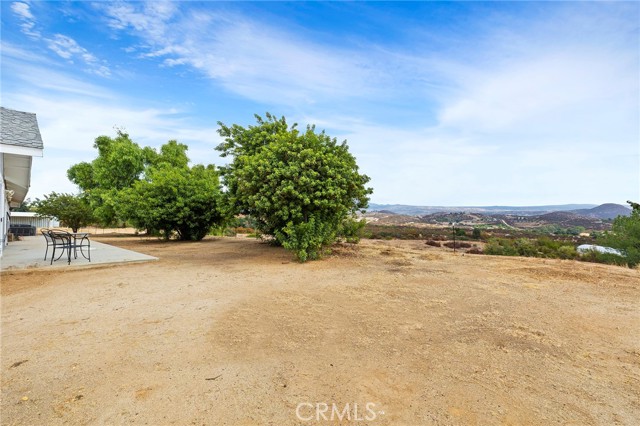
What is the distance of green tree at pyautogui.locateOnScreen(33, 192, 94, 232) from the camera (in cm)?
2284

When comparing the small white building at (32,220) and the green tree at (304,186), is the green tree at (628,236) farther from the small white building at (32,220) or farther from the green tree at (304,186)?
the small white building at (32,220)

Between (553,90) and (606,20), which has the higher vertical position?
(606,20)

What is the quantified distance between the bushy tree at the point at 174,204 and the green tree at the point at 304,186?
606 cm

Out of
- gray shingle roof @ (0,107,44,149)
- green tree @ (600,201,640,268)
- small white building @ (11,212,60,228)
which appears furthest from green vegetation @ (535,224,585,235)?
Answer: small white building @ (11,212,60,228)

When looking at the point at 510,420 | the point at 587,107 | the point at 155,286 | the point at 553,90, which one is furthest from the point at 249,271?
the point at 587,107

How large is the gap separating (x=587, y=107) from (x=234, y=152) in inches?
617

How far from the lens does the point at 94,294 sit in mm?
5402

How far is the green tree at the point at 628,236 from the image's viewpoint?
1307 centimetres

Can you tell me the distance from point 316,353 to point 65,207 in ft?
90.4

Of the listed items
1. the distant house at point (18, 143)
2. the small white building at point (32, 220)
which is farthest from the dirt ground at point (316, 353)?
the small white building at point (32, 220)

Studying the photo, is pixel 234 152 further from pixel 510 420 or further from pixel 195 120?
pixel 510 420

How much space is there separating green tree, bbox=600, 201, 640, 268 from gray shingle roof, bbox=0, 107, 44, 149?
20.2m

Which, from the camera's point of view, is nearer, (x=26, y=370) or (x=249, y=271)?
(x=26, y=370)

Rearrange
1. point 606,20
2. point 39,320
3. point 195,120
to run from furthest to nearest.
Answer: point 195,120, point 606,20, point 39,320
